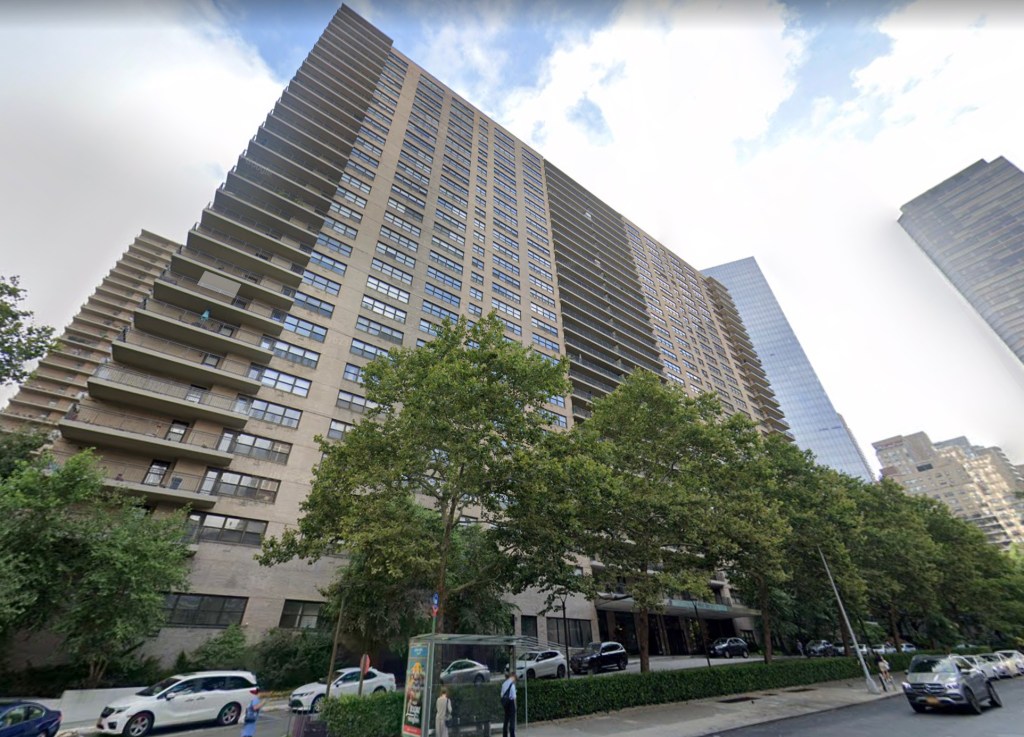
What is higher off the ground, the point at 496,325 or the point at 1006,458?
the point at 1006,458

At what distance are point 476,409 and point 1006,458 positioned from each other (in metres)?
218

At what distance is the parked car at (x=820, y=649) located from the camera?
36.3 metres

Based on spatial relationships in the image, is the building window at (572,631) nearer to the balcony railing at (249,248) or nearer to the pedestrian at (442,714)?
the pedestrian at (442,714)

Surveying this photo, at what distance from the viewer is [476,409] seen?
580 inches

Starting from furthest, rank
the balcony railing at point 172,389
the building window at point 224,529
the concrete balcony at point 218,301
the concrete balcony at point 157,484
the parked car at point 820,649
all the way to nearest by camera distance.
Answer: the parked car at point 820,649 → the concrete balcony at point 218,301 → the balcony railing at point 172,389 → the building window at point 224,529 → the concrete balcony at point 157,484

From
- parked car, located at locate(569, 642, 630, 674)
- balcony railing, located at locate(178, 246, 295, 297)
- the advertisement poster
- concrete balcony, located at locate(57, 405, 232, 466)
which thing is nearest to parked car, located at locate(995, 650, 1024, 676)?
parked car, located at locate(569, 642, 630, 674)

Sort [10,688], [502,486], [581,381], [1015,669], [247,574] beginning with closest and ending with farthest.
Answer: [502,486], [10,688], [247,574], [1015,669], [581,381]

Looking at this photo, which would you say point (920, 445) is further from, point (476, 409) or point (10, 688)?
point (10, 688)

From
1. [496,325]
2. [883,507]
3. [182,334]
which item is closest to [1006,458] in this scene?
[883,507]

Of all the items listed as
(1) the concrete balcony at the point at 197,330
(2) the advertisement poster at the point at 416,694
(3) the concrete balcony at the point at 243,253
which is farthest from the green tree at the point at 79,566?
(3) the concrete balcony at the point at 243,253

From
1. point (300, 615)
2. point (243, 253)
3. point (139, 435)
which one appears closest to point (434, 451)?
point (300, 615)

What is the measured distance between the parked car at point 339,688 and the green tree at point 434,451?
4.95 metres

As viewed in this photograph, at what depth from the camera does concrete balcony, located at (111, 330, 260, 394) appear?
2598 cm

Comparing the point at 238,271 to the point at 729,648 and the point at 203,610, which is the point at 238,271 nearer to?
the point at 203,610
